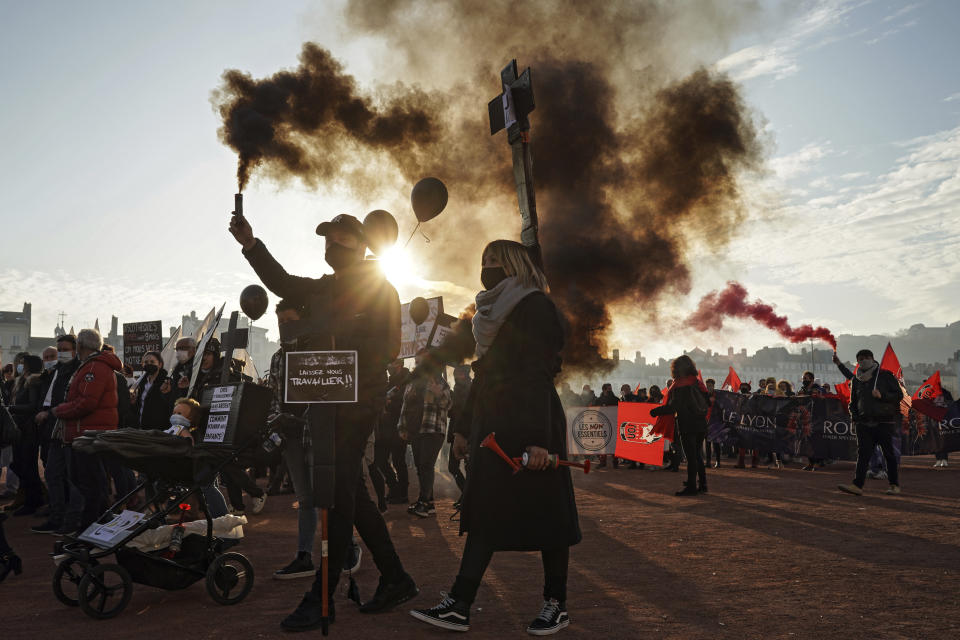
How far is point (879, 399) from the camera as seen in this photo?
9.91 metres

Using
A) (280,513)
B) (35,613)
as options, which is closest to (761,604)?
(35,613)

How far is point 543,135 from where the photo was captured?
25141 millimetres

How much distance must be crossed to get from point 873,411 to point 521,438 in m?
8.17

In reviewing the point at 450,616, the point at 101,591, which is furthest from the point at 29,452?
the point at 450,616

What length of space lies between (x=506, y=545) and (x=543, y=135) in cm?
2292

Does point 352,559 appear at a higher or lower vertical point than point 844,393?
lower

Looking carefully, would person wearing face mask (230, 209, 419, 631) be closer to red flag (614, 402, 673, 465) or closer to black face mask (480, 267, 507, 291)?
black face mask (480, 267, 507, 291)

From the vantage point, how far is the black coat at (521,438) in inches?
146

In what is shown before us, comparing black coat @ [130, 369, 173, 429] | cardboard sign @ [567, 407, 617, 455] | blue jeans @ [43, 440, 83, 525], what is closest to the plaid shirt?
black coat @ [130, 369, 173, 429]

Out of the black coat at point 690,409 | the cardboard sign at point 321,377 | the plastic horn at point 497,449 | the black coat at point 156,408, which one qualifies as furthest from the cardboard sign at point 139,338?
the plastic horn at point 497,449

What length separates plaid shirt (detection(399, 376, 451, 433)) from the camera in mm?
8828

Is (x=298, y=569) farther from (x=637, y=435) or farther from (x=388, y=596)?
(x=637, y=435)

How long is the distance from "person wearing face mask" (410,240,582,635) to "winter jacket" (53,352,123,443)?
436 centimetres

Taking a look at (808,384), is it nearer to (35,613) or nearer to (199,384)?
(199,384)
